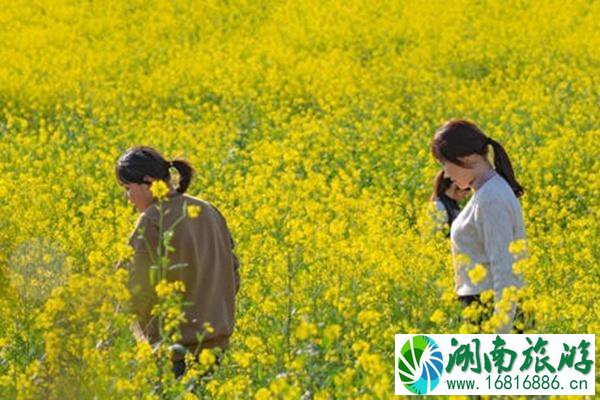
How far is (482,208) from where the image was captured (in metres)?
5.06

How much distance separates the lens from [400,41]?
58.1ft

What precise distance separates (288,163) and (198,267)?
6.02 m

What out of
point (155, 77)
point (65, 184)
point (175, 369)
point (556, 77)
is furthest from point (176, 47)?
point (175, 369)

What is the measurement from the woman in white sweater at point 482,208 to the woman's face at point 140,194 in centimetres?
103

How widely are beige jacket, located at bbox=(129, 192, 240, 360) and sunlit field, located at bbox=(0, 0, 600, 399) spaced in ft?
0.61

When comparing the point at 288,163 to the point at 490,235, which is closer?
the point at 490,235

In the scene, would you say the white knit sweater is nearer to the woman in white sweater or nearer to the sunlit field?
the woman in white sweater

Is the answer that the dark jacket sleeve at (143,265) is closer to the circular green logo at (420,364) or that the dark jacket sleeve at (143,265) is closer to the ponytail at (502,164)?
the circular green logo at (420,364)

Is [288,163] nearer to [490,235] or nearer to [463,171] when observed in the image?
[463,171]

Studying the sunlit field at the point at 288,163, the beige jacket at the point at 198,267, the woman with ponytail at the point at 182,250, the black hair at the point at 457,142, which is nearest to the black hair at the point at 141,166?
the woman with ponytail at the point at 182,250

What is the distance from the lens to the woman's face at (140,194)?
5070mm

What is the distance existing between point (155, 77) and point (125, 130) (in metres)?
3.41

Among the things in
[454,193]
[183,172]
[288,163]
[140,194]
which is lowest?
[140,194]

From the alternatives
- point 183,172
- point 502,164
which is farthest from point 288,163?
point 502,164
